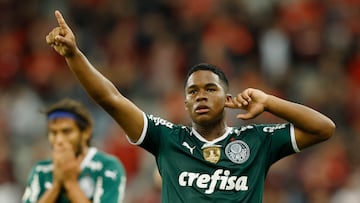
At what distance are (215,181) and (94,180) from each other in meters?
1.81

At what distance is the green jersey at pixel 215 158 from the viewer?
6293mm

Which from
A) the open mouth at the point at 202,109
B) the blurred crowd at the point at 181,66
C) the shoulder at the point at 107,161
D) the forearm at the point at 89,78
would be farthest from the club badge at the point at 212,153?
the blurred crowd at the point at 181,66

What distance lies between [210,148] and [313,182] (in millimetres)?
6342

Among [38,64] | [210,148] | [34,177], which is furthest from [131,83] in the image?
[210,148]

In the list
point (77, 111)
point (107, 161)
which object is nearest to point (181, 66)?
point (77, 111)

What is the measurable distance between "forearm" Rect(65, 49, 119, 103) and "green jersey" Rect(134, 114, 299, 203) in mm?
358

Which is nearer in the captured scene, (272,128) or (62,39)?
(62,39)

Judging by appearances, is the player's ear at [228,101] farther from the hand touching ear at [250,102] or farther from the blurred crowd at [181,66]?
the blurred crowd at [181,66]

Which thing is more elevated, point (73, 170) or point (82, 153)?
point (82, 153)

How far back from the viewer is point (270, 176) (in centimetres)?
1266

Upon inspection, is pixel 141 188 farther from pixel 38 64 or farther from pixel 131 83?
pixel 38 64

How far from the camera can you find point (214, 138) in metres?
6.52

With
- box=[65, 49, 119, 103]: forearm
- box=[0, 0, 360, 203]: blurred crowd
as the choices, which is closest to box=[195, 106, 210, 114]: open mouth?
box=[65, 49, 119, 103]: forearm

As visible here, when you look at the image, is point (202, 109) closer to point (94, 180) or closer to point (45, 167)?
point (94, 180)
